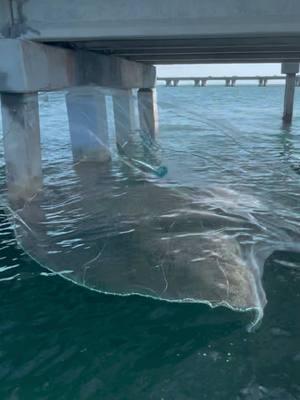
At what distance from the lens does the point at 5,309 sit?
582cm

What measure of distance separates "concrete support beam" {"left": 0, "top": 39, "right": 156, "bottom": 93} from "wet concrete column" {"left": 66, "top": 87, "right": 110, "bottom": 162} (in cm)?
72

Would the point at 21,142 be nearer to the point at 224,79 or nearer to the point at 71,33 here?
the point at 71,33

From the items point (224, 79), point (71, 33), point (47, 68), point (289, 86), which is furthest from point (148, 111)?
point (224, 79)

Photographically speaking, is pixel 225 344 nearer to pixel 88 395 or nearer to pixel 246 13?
pixel 88 395

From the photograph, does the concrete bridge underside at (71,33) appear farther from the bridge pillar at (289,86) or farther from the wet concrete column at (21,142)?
the bridge pillar at (289,86)

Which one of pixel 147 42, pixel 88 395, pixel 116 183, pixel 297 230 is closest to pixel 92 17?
pixel 147 42

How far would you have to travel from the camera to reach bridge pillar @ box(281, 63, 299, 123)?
28.5 meters

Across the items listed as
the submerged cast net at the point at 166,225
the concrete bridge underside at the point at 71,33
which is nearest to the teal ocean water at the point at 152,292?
the submerged cast net at the point at 166,225

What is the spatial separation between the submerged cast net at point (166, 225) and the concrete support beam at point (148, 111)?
19.9 feet

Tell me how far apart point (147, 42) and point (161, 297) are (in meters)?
8.06

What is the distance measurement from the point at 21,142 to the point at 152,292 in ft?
18.1

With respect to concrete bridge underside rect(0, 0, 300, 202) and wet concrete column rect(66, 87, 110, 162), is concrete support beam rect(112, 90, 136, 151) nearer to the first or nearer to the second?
wet concrete column rect(66, 87, 110, 162)

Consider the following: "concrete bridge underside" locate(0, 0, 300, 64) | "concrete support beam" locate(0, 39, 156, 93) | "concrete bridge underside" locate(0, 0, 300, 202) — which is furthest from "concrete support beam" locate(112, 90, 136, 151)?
"concrete bridge underside" locate(0, 0, 300, 64)

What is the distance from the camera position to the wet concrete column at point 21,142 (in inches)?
382
